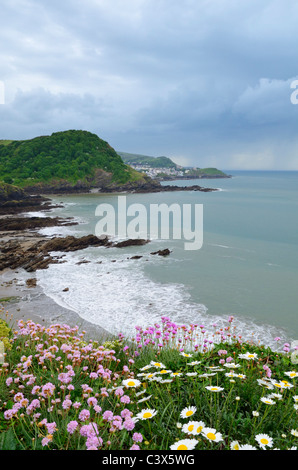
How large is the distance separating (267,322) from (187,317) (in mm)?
3376

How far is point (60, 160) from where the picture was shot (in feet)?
357

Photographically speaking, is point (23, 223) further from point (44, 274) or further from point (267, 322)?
point (267, 322)

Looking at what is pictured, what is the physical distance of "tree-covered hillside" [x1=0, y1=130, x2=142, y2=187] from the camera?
315 feet

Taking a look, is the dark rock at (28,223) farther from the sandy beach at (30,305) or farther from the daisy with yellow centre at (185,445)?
the daisy with yellow centre at (185,445)

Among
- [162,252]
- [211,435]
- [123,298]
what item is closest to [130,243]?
[162,252]

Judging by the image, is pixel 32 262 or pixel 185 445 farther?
pixel 32 262

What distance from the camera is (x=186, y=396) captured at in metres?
3.53

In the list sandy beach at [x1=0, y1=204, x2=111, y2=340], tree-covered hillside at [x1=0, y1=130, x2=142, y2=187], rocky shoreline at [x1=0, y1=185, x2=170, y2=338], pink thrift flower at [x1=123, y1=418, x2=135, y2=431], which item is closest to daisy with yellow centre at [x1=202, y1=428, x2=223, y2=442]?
pink thrift flower at [x1=123, y1=418, x2=135, y2=431]

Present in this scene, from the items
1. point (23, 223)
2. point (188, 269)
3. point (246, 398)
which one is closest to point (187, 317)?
point (188, 269)

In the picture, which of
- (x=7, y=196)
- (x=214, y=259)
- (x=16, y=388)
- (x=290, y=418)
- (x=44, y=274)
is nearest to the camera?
(x=290, y=418)

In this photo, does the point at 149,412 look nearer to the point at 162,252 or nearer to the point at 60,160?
the point at 162,252

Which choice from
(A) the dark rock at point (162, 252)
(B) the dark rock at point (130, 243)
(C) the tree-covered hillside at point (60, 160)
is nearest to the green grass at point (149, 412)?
(A) the dark rock at point (162, 252)

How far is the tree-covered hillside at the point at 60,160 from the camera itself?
9612cm

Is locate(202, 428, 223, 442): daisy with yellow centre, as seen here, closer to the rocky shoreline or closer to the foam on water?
the rocky shoreline
